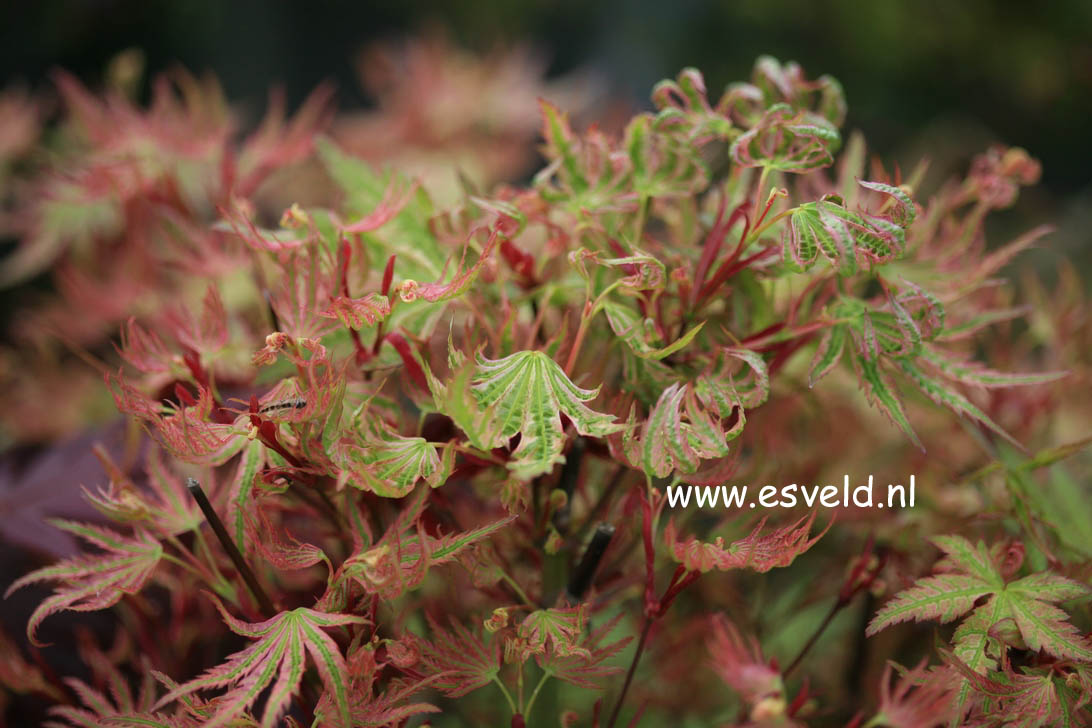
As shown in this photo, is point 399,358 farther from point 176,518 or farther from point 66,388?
point 66,388

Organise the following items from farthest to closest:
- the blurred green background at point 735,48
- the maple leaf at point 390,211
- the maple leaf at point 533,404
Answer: the blurred green background at point 735,48
the maple leaf at point 390,211
the maple leaf at point 533,404

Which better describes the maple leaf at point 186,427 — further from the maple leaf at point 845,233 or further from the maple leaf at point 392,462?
the maple leaf at point 845,233

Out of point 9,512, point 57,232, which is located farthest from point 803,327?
point 57,232

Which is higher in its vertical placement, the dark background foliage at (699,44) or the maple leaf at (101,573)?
the dark background foliage at (699,44)

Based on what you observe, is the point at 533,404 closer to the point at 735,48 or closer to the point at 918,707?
the point at 918,707

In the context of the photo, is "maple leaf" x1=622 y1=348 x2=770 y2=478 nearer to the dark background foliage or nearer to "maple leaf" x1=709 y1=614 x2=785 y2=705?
"maple leaf" x1=709 y1=614 x2=785 y2=705

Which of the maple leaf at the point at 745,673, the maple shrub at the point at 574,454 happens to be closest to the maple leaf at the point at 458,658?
the maple shrub at the point at 574,454

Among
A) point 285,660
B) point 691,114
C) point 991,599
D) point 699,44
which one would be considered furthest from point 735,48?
point 285,660

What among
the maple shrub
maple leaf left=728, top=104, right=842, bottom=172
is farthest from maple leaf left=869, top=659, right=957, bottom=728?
maple leaf left=728, top=104, right=842, bottom=172
